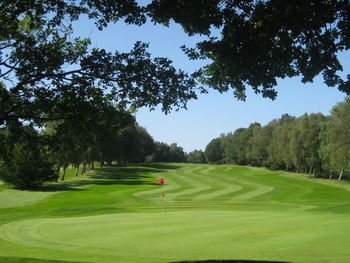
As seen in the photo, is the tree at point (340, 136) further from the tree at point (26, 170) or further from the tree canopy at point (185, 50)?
the tree canopy at point (185, 50)

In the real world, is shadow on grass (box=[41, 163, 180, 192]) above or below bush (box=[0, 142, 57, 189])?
below

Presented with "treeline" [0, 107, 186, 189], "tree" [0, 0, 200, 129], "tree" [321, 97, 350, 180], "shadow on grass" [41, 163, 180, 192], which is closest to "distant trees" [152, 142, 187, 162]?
"treeline" [0, 107, 186, 189]

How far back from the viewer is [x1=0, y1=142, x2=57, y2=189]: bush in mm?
38750

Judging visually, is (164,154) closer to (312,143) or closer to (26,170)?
(312,143)

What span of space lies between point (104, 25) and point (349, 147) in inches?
1825

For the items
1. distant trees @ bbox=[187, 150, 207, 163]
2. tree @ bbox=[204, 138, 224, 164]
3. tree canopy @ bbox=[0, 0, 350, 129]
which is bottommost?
distant trees @ bbox=[187, 150, 207, 163]

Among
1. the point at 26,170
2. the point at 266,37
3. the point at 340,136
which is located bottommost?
the point at 26,170

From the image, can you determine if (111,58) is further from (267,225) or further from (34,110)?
(267,225)

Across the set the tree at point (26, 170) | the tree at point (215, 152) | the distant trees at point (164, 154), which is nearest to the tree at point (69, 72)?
the tree at point (26, 170)

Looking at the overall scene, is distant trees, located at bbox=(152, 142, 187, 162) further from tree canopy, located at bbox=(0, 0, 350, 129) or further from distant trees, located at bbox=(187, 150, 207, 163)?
tree canopy, located at bbox=(0, 0, 350, 129)

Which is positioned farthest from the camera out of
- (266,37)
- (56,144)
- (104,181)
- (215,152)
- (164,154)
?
(215,152)

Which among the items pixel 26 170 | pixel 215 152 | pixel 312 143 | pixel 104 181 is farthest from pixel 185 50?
pixel 215 152

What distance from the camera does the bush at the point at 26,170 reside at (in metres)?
38.8

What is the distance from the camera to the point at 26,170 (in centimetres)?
3938
